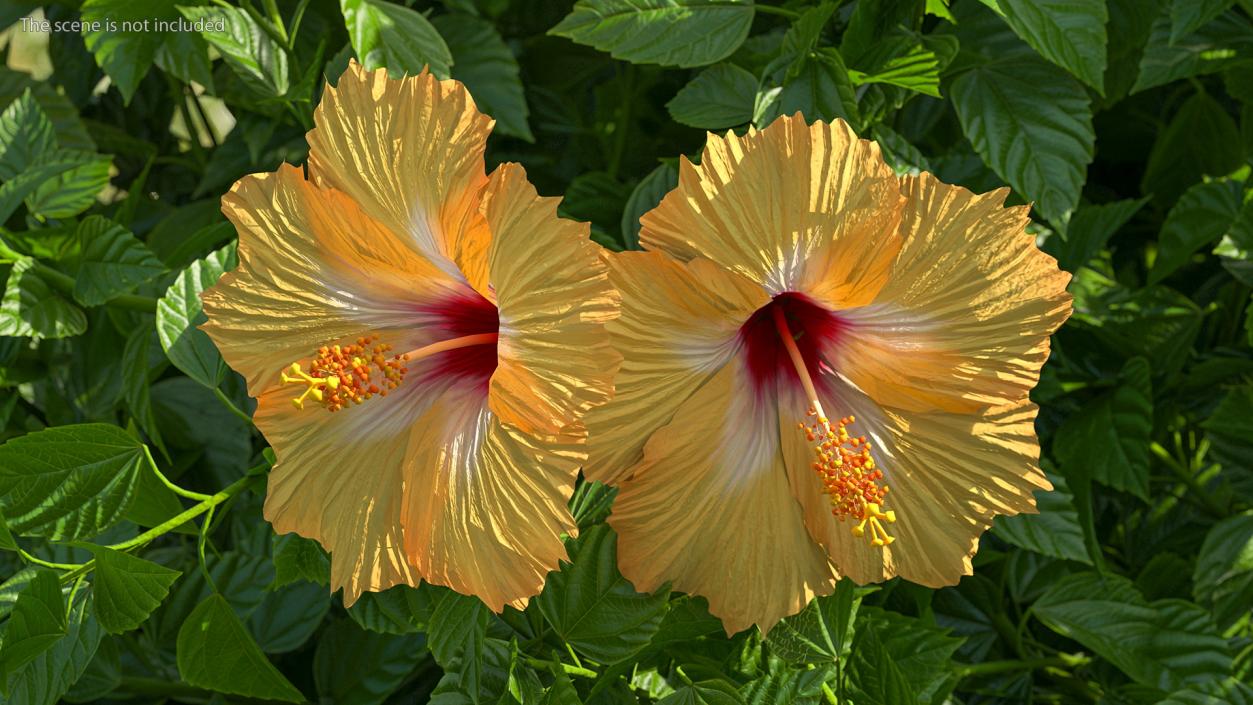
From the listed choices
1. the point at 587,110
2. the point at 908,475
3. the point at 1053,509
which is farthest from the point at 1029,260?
the point at 587,110

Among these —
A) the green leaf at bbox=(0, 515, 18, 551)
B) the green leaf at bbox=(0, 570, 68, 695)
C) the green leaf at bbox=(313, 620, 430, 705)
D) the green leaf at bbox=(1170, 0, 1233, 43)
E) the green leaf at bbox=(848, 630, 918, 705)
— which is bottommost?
the green leaf at bbox=(313, 620, 430, 705)

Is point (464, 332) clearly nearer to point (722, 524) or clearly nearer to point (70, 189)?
point (722, 524)

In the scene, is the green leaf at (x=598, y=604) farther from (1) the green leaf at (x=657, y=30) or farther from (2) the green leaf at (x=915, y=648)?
(1) the green leaf at (x=657, y=30)

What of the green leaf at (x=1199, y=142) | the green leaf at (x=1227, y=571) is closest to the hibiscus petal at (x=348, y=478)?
the green leaf at (x=1227, y=571)

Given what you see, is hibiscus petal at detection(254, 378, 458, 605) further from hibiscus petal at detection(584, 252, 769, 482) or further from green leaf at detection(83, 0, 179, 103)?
green leaf at detection(83, 0, 179, 103)

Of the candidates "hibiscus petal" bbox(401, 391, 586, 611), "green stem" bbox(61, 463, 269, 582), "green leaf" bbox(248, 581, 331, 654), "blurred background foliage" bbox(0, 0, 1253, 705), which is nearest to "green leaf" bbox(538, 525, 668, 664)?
"blurred background foliage" bbox(0, 0, 1253, 705)

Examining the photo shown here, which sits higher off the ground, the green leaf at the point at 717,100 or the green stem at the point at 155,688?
the green leaf at the point at 717,100
